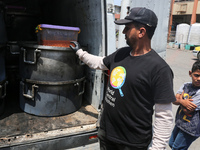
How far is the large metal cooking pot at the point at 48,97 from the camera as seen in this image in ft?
8.46

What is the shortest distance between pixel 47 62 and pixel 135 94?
142 centimetres

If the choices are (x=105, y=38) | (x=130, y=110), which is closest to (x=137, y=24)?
(x=130, y=110)

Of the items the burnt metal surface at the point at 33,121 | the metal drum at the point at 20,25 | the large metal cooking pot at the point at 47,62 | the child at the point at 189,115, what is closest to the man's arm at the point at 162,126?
the child at the point at 189,115

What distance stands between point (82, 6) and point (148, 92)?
1942mm

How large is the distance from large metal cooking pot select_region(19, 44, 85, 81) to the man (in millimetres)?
1011

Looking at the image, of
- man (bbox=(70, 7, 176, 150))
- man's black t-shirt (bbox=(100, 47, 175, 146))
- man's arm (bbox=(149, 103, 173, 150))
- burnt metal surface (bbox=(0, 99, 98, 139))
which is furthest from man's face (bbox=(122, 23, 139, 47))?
burnt metal surface (bbox=(0, 99, 98, 139))

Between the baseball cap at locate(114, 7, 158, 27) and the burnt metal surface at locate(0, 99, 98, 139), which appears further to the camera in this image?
the burnt metal surface at locate(0, 99, 98, 139)

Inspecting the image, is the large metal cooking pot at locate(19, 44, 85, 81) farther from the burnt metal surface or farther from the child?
the child

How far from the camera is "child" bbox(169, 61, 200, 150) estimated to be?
7.18 feet

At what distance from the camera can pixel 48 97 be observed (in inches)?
103

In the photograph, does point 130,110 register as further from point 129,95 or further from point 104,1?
point 104,1

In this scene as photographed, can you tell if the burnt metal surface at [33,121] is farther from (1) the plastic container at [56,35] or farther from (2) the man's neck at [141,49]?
(2) the man's neck at [141,49]

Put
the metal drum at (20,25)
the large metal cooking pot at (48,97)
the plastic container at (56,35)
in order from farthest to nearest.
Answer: the metal drum at (20,25) < the large metal cooking pot at (48,97) < the plastic container at (56,35)

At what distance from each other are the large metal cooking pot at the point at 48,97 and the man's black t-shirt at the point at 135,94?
3.55 feet
